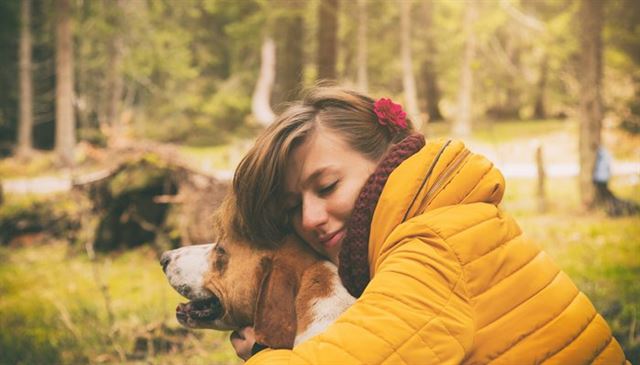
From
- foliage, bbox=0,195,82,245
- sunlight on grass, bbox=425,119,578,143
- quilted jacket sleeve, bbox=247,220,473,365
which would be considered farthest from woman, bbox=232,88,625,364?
sunlight on grass, bbox=425,119,578,143

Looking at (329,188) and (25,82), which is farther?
(25,82)

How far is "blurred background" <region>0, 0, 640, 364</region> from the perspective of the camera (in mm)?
5051

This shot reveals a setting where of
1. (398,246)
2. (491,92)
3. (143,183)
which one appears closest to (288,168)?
(398,246)

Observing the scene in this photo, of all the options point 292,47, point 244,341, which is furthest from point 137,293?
point 244,341

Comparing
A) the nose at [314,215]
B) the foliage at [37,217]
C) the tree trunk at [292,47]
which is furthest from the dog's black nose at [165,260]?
the foliage at [37,217]

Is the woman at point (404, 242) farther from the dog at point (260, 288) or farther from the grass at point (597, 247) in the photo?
the grass at point (597, 247)

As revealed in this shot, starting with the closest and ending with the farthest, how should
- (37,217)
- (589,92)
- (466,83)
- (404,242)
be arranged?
(404,242) < (37,217) < (589,92) < (466,83)

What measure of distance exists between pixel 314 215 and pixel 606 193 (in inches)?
351

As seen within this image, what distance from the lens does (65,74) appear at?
18.8 m

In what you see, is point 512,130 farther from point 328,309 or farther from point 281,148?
point 328,309

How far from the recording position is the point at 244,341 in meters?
2.33

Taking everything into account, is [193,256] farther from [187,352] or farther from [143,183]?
[143,183]

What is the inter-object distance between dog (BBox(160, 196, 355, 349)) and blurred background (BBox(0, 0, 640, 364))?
91cm

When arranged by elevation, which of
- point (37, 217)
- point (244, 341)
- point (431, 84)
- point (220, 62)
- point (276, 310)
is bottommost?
point (37, 217)
